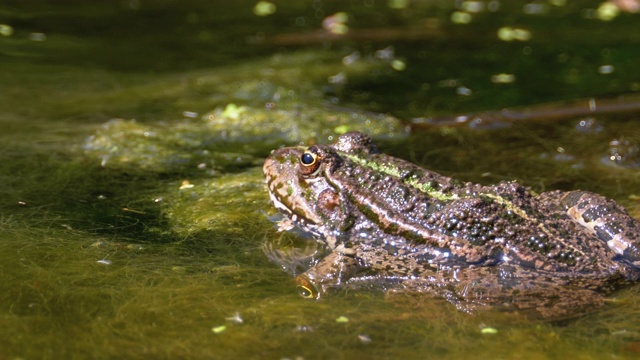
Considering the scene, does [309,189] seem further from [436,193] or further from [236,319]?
[236,319]

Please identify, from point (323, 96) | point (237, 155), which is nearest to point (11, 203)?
point (237, 155)

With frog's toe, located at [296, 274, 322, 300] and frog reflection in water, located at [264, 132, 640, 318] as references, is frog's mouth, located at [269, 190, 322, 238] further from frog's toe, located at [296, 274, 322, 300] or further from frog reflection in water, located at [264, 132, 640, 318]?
frog's toe, located at [296, 274, 322, 300]

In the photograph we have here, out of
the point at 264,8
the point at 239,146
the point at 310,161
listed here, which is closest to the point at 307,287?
the point at 310,161

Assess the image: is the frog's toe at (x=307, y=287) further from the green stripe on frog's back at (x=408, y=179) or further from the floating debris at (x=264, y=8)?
the floating debris at (x=264, y=8)

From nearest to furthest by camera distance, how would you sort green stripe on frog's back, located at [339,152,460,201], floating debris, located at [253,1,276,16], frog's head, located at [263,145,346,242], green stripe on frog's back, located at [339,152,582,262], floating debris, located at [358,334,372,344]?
1. floating debris, located at [358,334,372,344]
2. green stripe on frog's back, located at [339,152,582,262]
3. green stripe on frog's back, located at [339,152,460,201]
4. frog's head, located at [263,145,346,242]
5. floating debris, located at [253,1,276,16]

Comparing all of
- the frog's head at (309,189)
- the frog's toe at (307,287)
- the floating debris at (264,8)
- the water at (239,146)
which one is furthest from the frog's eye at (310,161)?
the floating debris at (264,8)

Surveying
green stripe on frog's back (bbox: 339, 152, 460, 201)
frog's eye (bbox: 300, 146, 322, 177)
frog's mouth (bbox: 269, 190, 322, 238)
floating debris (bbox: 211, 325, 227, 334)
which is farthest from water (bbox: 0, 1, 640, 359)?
green stripe on frog's back (bbox: 339, 152, 460, 201)

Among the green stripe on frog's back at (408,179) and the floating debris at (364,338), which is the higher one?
the green stripe on frog's back at (408,179)

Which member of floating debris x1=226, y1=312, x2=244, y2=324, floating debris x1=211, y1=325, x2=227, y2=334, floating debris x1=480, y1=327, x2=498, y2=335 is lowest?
floating debris x1=480, y1=327, x2=498, y2=335
